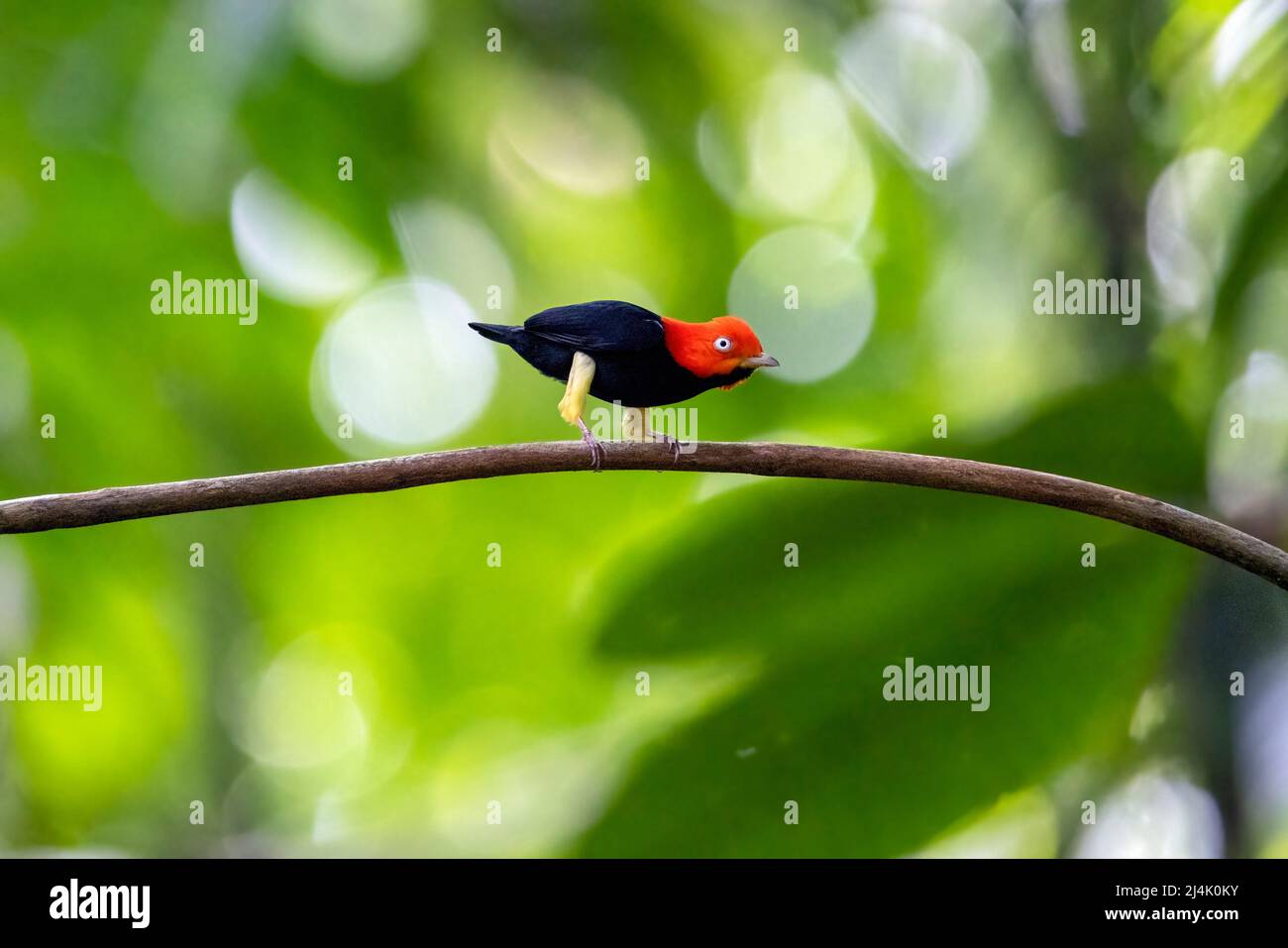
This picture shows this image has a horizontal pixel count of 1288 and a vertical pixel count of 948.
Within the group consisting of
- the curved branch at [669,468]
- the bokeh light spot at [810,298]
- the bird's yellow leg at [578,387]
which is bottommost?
the curved branch at [669,468]

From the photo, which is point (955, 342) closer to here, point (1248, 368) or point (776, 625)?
point (1248, 368)

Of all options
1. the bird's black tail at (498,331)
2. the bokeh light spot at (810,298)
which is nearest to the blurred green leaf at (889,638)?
the bird's black tail at (498,331)

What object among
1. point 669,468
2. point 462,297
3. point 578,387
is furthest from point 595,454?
point 462,297

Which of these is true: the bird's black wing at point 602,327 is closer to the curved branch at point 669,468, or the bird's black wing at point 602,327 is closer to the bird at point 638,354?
the bird at point 638,354

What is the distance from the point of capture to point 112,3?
5.82 feet

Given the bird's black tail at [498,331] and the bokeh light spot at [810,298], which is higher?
the bokeh light spot at [810,298]

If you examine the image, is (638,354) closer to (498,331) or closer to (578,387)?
(578,387)

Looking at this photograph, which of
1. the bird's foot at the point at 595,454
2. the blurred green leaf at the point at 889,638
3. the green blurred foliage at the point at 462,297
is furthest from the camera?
the green blurred foliage at the point at 462,297

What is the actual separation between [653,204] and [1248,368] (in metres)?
0.97

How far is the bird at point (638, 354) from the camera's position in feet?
3.73

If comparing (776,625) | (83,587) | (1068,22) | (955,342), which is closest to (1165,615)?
(776,625)

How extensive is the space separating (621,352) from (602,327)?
4 centimetres

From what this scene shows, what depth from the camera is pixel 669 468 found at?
101 centimetres

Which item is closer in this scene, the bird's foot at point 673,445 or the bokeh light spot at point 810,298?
the bird's foot at point 673,445
